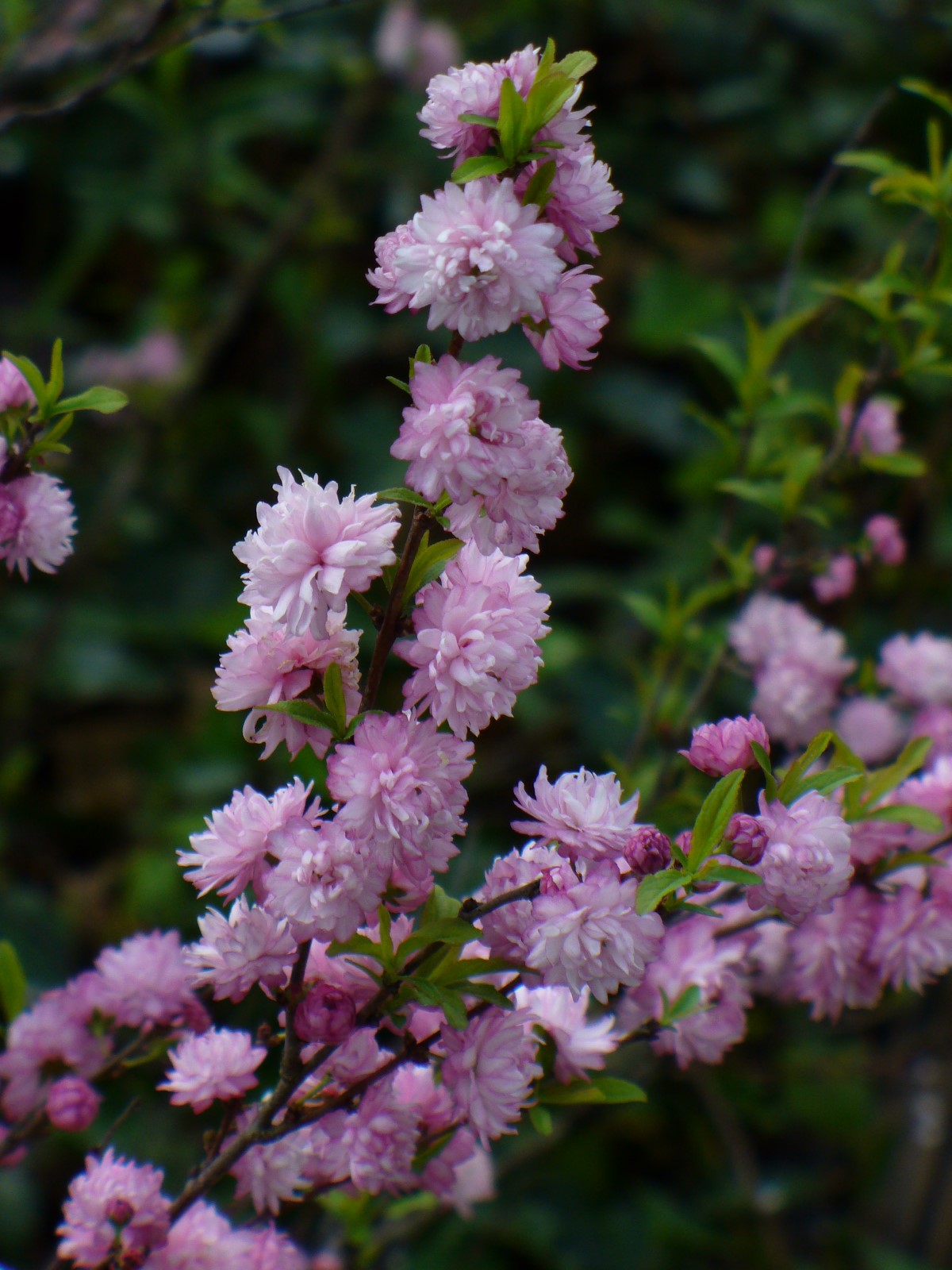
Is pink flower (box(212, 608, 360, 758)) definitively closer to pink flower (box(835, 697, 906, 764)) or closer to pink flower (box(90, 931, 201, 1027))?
pink flower (box(90, 931, 201, 1027))

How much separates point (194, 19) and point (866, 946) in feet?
2.82

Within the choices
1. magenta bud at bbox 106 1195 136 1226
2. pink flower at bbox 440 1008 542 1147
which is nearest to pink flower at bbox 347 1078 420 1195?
pink flower at bbox 440 1008 542 1147

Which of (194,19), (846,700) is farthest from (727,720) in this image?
(194,19)

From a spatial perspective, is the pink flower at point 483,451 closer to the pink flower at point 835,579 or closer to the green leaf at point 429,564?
the green leaf at point 429,564

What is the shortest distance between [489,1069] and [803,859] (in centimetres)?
18

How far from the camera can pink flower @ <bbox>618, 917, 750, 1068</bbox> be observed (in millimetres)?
647

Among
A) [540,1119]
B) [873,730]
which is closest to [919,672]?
[873,730]

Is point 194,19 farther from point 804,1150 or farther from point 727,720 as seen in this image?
point 804,1150

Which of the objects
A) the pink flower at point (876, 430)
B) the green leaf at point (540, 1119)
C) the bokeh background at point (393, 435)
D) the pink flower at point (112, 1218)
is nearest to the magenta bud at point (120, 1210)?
the pink flower at point (112, 1218)

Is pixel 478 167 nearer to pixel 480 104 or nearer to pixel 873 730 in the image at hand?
pixel 480 104

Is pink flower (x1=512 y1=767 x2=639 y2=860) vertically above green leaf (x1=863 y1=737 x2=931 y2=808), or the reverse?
green leaf (x1=863 y1=737 x2=931 y2=808)

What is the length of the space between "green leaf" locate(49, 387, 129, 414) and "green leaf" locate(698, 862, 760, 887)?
37cm

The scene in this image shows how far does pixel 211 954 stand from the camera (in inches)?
20.9

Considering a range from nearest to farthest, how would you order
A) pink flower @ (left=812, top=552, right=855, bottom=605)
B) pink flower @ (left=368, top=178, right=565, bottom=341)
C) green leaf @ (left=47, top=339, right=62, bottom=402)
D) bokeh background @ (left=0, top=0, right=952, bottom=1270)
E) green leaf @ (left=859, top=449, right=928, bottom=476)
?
1. pink flower @ (left=368, top=178, right=565, bottom=341)
2. green leaf @ (left=47, top=339, right=62, bottom=402)
3. green leaf @ (left=859, top=449, right=928, bottom=476)
4. pink flower @ (left=812, top=552, right=855, bottom=605)
5. bokeh background @ (left=0, top=0, right=952, bottom=1270)
